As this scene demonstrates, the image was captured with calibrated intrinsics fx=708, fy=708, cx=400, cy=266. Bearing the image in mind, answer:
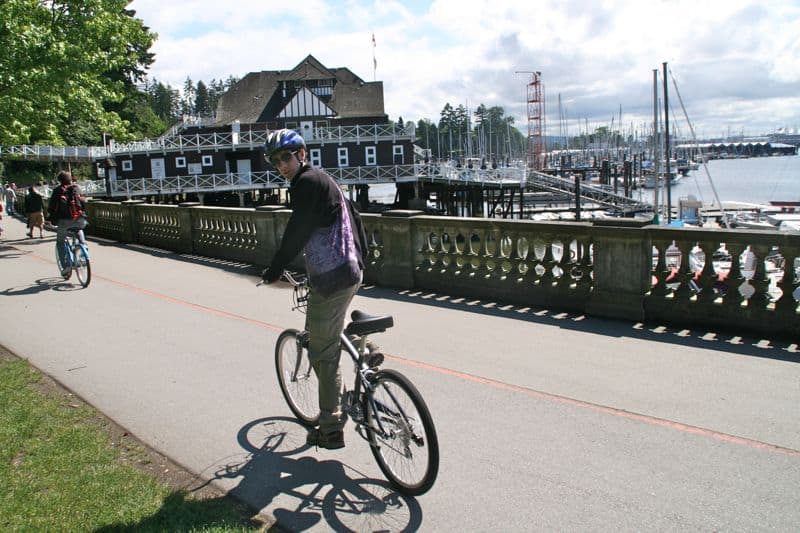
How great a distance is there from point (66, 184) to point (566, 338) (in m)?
9.81

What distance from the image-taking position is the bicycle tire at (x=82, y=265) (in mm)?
12703

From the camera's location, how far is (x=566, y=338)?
801 cm

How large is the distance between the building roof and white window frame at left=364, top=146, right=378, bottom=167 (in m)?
4.88

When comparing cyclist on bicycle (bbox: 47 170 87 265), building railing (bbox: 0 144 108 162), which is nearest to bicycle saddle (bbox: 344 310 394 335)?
cyclist on bicycle (bbox: 47 170 87 265)

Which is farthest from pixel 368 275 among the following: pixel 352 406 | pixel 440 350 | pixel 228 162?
pixel 228 162

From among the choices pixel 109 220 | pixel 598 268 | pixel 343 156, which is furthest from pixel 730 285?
pixel 343 156

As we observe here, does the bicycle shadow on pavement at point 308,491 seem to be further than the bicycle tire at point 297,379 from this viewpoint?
No

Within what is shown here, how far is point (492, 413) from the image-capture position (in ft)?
18.9

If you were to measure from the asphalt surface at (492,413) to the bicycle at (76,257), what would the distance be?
2.33 m

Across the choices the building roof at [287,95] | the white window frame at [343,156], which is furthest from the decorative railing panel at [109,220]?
the building roof at [287,95]

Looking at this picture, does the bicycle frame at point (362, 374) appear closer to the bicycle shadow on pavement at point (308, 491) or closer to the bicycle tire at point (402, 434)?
the bicycle tire at point (402, 434)

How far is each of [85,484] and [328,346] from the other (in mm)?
1758

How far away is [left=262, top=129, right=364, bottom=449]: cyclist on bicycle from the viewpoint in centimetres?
443

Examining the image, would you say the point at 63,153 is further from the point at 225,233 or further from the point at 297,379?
the point at 297,379
